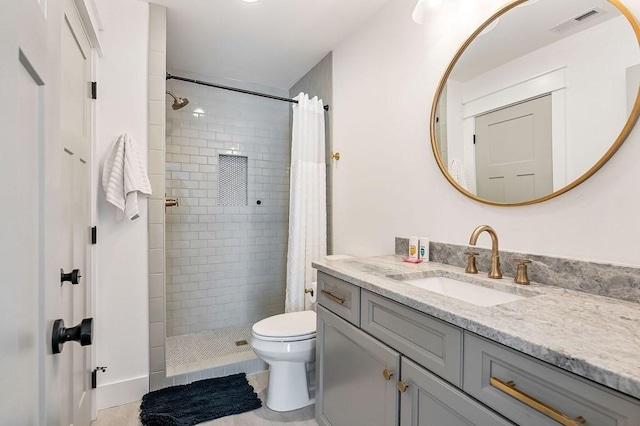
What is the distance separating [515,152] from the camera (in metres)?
1.36

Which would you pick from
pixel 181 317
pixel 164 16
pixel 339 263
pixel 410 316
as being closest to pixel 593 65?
pixel 410 316

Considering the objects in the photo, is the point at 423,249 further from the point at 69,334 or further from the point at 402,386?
the point at 69,334

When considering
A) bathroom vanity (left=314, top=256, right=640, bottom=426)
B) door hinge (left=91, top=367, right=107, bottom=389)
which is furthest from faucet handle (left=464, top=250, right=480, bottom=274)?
door hinge (left=91, top=367, right=107, bottom=389)

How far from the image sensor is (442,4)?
65.0 inches

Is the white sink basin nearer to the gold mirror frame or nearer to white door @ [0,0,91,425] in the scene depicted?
the gold mirror frame

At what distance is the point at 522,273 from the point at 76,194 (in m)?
1.99

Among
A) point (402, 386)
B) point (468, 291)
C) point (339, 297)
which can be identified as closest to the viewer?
point (402, 386)

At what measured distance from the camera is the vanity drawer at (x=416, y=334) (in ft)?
2.96

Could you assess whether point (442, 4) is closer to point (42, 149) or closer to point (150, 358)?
point (42, 149)

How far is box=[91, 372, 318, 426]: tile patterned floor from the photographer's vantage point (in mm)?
1784

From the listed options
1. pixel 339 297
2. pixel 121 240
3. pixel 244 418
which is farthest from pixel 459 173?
pixel 121 240

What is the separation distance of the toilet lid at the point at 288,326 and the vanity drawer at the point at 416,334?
0.67 meters

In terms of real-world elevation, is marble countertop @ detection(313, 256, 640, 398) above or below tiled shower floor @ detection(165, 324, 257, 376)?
above

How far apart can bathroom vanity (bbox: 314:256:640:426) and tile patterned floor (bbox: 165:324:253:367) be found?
1311mm
